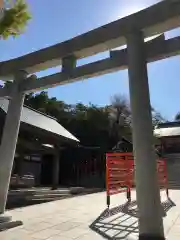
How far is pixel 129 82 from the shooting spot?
14.5 feet

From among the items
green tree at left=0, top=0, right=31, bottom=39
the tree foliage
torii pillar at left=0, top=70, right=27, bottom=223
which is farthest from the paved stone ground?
the tree foliage

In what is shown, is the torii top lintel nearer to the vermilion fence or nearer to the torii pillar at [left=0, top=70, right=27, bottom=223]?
the torii pillar at [left=0, top=70, right=27, bottom=223]

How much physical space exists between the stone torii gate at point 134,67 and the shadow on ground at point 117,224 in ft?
3.16

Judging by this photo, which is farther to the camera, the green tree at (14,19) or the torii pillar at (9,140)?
the torii pillar at (9,140)

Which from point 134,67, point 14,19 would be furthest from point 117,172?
point 14,19

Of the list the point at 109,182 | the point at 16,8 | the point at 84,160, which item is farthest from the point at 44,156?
the point at 16,8

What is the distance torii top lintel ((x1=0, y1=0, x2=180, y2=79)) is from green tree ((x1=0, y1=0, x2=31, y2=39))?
0.70 meters

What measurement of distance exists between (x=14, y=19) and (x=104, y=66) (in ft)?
6.52

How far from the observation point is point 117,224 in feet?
18.4

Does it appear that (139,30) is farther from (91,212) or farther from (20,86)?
(91,212)

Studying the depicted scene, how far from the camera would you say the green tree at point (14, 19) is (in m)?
5.02

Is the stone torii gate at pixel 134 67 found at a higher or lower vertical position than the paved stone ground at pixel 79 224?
higher

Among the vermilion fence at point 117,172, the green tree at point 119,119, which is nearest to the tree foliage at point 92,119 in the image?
the green tree at point 119,119

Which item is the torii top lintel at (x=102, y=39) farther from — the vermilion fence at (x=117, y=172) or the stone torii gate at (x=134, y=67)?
the vermilion fence at (x=117, y=172)
